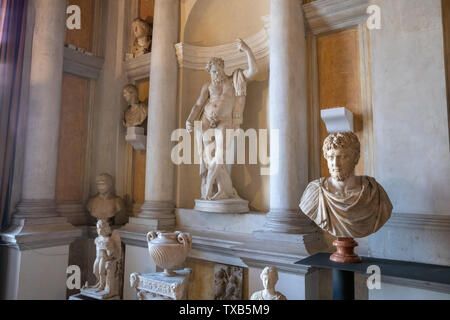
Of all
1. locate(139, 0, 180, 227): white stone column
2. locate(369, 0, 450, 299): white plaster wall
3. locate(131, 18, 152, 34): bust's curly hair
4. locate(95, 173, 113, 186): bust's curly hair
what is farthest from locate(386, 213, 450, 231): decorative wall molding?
locate(131, 18, 152, 34): bust's curly hair

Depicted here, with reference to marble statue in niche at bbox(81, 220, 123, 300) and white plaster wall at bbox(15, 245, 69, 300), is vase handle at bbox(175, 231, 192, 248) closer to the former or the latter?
marble statue in niche at bbox(81, 220, 123, 300)

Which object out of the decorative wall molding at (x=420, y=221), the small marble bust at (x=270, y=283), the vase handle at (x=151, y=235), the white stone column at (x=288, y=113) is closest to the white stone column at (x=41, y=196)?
the vase handle at (x=151, y=235)

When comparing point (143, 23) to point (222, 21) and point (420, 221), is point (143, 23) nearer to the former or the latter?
point (222, 21)

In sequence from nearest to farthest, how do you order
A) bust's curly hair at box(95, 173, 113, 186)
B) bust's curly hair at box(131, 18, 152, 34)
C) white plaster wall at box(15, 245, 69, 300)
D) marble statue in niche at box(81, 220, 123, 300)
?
marble statue in niche at box(81, 220, 123, 300) → white plaster wall at box(15, 245, 69, 300) → bust's curly hair at box(95, 173, 113, 186) → bust's curly hair at box(131, 18, 152, 34)

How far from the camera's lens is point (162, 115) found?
199 inches

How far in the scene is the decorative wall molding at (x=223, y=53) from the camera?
15.4ft

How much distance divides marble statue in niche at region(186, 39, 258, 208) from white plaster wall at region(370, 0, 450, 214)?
72.0 inches

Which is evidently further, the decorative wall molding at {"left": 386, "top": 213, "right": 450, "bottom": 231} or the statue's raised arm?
the statue's raised arm

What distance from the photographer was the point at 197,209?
178 inches

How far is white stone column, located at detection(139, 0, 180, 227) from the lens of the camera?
501 cm

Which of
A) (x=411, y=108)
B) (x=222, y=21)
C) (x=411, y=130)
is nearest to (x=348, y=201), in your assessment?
(x=411, y=130)

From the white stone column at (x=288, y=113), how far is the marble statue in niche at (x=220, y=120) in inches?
31.7

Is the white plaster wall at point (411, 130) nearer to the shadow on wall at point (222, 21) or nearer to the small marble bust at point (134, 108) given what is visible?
the shadow on wall at point (222, 21)
